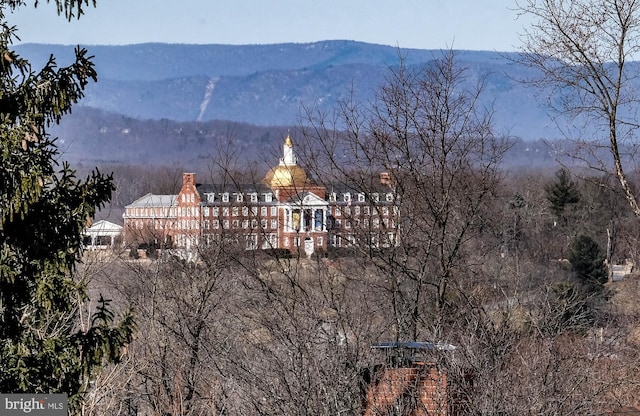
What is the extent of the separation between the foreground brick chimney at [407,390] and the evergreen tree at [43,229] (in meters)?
2.48

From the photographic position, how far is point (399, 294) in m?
14.6

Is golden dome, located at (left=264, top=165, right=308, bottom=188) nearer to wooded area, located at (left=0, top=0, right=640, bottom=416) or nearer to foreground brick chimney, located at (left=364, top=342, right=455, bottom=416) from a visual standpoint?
wooded area, located at (left=0, top=0, right=640, bottom=416)

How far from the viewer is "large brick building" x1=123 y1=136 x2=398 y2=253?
16641 millimetres

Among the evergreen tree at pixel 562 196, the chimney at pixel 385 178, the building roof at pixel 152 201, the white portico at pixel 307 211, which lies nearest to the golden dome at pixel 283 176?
the white portico at pixel 307 211

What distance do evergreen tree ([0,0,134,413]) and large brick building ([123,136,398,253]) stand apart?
20.9 ft

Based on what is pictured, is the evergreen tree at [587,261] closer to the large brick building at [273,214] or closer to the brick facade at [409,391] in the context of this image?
the large brick building at [273,214]

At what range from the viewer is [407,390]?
1038 cm

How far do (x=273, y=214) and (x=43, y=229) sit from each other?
57385 mm

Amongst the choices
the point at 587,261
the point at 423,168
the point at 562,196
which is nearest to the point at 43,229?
the point at 423,168

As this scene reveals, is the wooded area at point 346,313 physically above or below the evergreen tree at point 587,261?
above

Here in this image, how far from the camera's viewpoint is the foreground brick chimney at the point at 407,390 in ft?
34.0

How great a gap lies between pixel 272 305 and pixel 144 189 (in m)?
86.9

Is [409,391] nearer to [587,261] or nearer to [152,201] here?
[587,261]

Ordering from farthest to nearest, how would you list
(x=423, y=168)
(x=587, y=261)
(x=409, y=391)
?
(x=587, y=261)
(x=423, y=168)
(x=409, y=391)
